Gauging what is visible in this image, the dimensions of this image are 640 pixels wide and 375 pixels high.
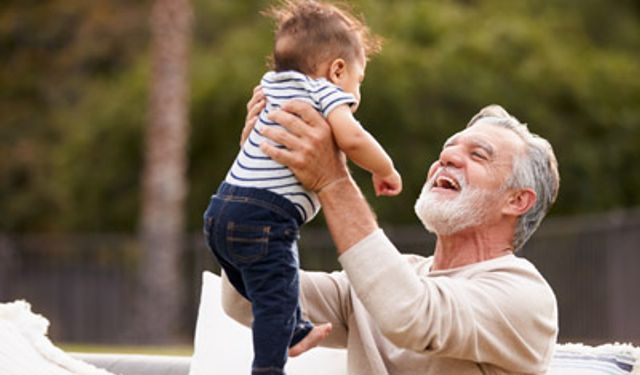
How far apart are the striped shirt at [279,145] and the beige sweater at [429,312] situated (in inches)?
8.0

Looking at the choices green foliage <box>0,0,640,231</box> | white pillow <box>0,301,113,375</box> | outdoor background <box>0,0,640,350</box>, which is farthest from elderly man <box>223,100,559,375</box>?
green foliage <box>0,0,640,231</box>

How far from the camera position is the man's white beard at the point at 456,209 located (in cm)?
391

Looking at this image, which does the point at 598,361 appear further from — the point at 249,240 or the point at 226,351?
the point at 249,240

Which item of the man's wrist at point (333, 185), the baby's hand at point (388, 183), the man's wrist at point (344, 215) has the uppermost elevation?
the baby's hand at point (388, 183)

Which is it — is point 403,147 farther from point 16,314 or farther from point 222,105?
point 16,314

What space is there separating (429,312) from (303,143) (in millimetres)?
517

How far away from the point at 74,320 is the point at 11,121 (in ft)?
21.2

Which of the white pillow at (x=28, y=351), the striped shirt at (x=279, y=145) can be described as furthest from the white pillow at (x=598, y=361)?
the white pillow at (x=28, y=351)

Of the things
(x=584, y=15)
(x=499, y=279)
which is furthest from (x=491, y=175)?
→ (x=584, y=15)

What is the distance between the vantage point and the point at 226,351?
4.25m

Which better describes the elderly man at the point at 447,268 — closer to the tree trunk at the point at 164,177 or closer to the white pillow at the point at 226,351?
the white pillow at the point at 226,351

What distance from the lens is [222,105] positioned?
52.7ft

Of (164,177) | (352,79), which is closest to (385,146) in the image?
(164,177)

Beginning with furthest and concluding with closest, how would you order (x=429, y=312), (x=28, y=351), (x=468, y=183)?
(x=468, y=183)
(x=28, y=351)
(x=429, y=312)
